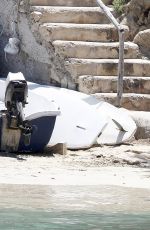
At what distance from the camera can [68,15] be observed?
52.7ft

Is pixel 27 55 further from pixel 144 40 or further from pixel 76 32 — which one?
pixel 144 40

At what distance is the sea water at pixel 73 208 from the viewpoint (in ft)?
28.8

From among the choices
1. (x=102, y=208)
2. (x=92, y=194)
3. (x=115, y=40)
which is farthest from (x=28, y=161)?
(x=115, y=40)

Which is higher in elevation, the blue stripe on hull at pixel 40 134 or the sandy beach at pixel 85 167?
the blue stripe on hull at pixel 40 134

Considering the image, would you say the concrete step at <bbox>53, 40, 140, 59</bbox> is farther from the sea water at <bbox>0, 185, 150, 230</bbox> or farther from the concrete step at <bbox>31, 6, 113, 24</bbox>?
the sea water at <bbox>0, 185, 150, 230</bbox>

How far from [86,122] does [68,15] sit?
3.12 m

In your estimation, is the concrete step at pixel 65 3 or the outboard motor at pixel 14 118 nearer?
the outboard motor at pixel 14 118

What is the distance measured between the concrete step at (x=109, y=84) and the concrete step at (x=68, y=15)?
154 cm

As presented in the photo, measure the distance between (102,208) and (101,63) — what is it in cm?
584

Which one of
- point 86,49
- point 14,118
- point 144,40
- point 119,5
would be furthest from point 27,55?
point 14,118

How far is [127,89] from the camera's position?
15.1 meters

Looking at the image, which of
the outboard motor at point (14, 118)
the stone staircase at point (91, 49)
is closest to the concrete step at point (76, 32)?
the stone staircase at point (91, 49)

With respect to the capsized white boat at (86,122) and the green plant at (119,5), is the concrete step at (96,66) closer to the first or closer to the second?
the capsized white boat at (86,122)

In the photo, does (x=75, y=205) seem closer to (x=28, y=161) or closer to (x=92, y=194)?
(x=92, y=194)
